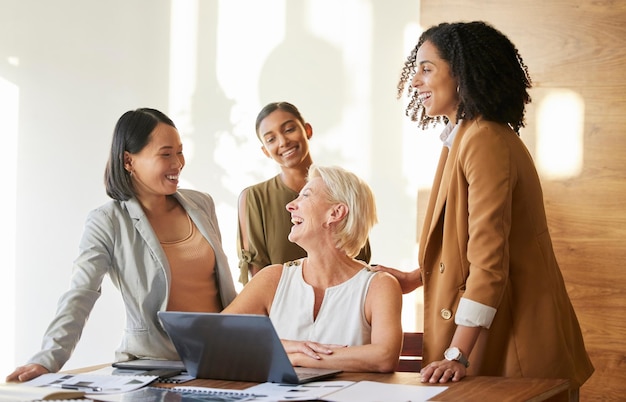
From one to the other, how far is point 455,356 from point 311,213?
0.66m

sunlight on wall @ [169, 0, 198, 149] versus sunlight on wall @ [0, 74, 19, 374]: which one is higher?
sunlight on wall @ [169, 0, 198, 149]

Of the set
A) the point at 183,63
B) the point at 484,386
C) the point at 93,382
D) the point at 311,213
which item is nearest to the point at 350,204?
the point at 311,213

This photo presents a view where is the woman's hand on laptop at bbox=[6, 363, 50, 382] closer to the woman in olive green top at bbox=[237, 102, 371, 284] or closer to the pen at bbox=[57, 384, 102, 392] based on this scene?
the pen at bbox=[57, 384, 102, 392]

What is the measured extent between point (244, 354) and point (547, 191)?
7.26 ft

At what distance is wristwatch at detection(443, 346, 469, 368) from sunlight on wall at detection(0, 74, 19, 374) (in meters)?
3.76

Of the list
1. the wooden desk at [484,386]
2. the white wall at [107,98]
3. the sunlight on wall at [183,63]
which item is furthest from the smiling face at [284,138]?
the sunlight on wall at [183,63]

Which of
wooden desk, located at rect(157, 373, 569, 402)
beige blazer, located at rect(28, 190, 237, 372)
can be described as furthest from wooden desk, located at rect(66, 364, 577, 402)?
beige blazer, located at rect(28, 190, 237, 372)

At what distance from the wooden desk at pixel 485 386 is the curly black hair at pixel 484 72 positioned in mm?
688

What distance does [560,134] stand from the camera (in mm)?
3906

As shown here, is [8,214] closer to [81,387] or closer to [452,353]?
[81,387]

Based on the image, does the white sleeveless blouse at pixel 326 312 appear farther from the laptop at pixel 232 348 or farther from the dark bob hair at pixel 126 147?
the dark bob hair at pixel 126 147

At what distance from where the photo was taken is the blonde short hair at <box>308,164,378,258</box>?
259cm

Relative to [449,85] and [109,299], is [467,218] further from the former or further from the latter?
[109,299]

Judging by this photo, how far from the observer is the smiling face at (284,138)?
11.1ft
